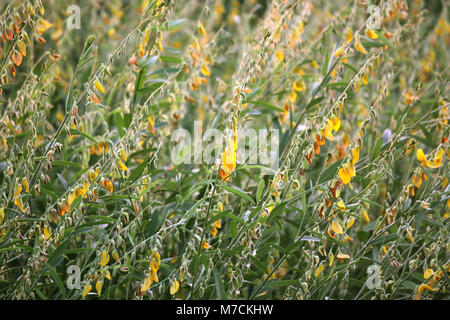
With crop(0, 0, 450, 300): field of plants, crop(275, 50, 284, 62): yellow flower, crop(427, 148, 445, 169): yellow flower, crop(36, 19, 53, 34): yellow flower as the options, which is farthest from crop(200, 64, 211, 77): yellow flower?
crop(427, 148, 445, 169): yellow flower

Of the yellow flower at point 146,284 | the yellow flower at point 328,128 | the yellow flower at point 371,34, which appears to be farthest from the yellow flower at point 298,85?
the yellow flower at point 146,284

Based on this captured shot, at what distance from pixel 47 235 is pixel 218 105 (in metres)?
0.94

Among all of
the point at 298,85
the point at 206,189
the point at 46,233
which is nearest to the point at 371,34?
the point at 298,85

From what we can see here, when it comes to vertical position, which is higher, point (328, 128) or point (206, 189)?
point (328, 128)

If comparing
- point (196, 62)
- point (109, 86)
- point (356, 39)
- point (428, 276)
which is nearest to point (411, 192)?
point (428, 276)

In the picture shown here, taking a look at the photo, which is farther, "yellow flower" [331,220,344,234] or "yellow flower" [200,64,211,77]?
"yellow flower" [200,64,211,77]

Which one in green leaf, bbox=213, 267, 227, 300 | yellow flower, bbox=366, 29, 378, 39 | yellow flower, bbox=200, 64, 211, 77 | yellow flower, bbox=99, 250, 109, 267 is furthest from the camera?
yellow flower, bbox=200, 64, 211, 77

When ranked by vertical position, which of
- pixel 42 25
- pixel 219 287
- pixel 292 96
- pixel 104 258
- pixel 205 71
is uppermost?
pixel 42 25

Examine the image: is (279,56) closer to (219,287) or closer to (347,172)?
(347,172)

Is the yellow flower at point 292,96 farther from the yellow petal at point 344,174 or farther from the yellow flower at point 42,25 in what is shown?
the yellow flower at point 42,25

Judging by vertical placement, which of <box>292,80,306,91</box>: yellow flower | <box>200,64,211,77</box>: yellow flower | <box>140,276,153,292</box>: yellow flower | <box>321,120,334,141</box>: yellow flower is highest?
<box>200,64,211,77</box>: yellow flower

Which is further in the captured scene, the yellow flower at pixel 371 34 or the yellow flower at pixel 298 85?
the yellow flower at pixel 298 85

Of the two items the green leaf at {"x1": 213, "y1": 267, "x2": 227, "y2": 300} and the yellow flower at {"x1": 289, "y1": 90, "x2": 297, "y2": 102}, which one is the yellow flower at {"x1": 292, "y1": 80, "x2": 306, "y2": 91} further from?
the green leaf at {"x1": 213, "y1": 267, "x2": 227, "y2": 300}
